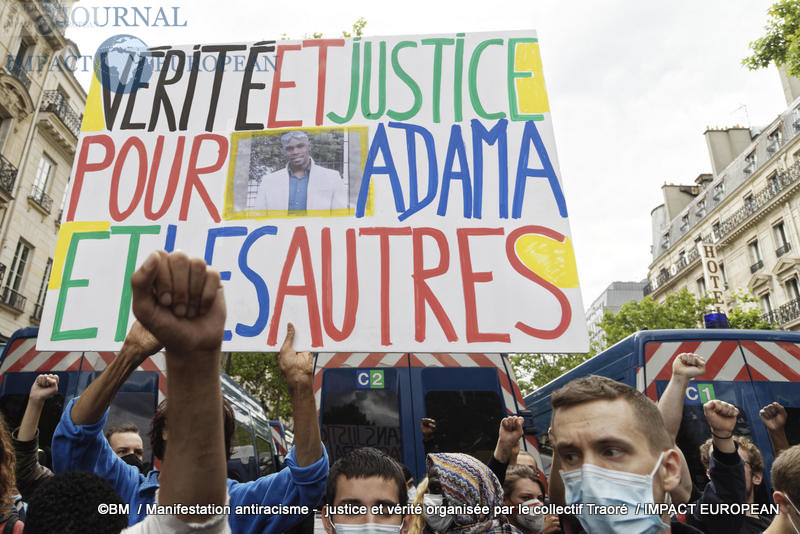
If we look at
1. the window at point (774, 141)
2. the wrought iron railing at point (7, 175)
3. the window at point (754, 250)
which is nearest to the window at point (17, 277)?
the wrought iron railing at point (7, 175)

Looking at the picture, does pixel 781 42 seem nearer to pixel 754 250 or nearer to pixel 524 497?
pixel 524 497

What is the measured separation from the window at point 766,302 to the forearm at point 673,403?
116 feet

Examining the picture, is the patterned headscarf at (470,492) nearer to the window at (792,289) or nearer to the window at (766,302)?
the window at (792,289)

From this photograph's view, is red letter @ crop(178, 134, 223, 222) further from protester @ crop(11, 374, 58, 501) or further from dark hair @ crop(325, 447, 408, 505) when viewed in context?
dark hair @ crop(325, 447, 408, 505)

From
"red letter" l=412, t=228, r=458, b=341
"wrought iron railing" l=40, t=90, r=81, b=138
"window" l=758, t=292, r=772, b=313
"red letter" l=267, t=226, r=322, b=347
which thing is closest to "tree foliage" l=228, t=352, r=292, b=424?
"wrought iron railing" l=40, t=90, r=81, b=138

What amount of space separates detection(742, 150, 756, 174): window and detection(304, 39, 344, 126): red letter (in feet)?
130

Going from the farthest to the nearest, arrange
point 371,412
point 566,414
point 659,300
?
point 659,300
point 371,412
point 566,414

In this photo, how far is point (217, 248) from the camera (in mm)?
2945

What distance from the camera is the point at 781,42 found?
10453mm

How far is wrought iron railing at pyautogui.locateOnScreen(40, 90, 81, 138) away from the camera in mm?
19328

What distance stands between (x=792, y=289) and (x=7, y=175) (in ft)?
124

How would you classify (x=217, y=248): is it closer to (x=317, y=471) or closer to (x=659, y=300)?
(x=317, y=471)

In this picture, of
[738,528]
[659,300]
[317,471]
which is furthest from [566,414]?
[659,300]

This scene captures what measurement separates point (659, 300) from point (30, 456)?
4962 centimetres
